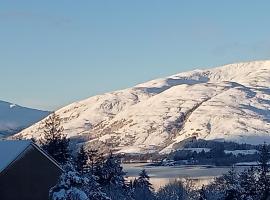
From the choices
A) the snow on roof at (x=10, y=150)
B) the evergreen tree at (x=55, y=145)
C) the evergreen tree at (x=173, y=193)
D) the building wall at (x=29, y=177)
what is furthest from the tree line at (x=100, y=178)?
the evergreen tree at (x=173, y=193)

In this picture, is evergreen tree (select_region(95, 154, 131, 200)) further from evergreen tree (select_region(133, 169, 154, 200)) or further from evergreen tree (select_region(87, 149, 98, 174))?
evergreen tree (select_region(133, 169, 154, 200))

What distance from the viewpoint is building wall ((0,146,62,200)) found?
135 ft

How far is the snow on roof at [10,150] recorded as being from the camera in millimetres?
41438

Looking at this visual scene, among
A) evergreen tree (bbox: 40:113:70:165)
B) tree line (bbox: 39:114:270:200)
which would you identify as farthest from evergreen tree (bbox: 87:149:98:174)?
evergreen tree (bbox: 40:113:70:165)

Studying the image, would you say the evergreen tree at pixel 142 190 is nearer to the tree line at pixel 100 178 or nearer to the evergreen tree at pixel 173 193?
the tree line at pixel 100 178

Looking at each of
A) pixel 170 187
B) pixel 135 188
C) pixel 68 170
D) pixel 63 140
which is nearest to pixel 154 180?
pixel 170 187

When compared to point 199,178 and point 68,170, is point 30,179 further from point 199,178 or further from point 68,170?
point 199,178

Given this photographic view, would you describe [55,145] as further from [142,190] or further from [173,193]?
[173,193]

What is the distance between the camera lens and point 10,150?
140 feet

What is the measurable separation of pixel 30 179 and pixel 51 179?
5.07 feet

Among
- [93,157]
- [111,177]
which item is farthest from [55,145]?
[111,177]

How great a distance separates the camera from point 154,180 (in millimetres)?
156875

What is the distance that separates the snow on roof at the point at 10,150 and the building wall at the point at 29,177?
0.29m

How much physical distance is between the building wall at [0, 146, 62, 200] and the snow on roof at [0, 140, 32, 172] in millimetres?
292
